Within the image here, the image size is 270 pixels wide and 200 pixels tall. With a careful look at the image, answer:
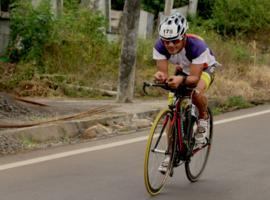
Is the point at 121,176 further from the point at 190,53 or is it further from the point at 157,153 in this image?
the point at 190,53

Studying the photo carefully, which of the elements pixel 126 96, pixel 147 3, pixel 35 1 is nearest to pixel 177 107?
pixel 126 96

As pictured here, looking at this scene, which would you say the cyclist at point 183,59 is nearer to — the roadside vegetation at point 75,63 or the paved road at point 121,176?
the paved road at point 121,176

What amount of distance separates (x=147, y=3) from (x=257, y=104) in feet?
43.9

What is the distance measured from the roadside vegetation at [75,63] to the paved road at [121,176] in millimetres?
4098

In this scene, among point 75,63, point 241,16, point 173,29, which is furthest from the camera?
point 241,16

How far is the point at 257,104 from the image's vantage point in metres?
14.0

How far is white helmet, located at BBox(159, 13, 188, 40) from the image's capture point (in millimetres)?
6444

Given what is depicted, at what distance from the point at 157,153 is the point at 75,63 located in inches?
320

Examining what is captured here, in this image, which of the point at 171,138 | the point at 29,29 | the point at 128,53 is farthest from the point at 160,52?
the point at 29,29

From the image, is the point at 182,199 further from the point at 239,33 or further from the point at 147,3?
the point at 147,3

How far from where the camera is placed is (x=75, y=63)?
47.4 feet

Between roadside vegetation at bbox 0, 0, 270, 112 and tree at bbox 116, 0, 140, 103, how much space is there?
1254 mm

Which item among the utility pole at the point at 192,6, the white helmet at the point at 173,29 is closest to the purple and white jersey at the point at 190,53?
the white helmet at the point at 173,29

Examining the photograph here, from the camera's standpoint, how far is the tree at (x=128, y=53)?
476 inches
